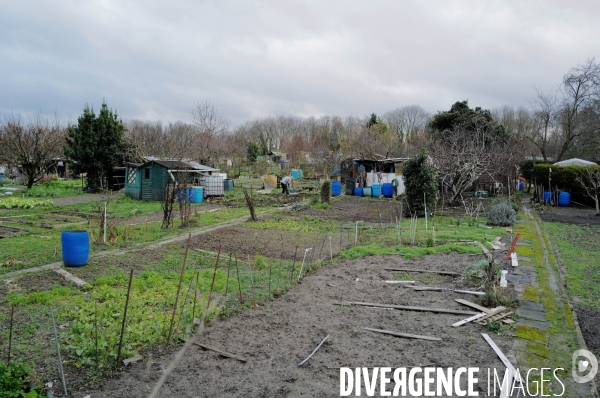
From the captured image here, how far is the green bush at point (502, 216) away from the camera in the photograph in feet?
51.4

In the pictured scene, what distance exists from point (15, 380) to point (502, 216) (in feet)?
51.9

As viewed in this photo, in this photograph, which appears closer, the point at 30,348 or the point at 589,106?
the point at 30,348

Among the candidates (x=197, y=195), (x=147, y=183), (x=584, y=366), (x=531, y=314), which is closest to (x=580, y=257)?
(x=531, y=314)

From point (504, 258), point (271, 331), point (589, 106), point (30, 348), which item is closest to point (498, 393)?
point (271, 331)

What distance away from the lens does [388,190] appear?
87.0 feet

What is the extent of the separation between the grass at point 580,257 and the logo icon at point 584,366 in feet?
6.90

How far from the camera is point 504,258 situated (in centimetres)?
999

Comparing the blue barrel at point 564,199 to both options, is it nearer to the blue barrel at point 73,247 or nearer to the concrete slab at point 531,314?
the concrete slab at point 531,314

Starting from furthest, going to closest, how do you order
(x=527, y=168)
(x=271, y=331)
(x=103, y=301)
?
(x=527, y=168) → (x=103, y=301) → (x=271, y=331)

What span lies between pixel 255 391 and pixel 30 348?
288 centimetres

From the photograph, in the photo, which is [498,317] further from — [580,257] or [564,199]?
[564,199]

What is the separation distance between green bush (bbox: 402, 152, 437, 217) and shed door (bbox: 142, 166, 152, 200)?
14.7 meters

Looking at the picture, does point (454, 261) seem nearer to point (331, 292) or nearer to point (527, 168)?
point (331, 292)

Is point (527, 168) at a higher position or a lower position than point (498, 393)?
higher
